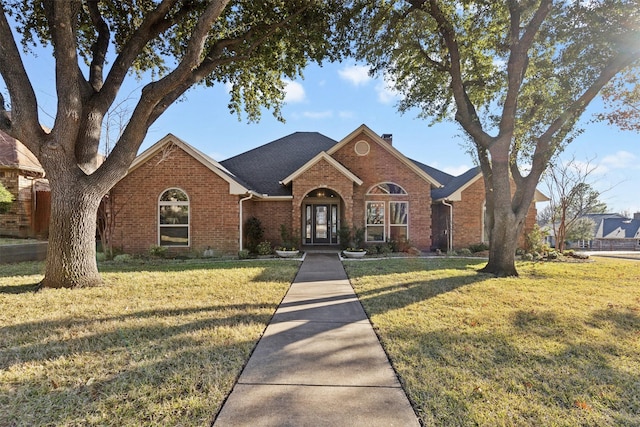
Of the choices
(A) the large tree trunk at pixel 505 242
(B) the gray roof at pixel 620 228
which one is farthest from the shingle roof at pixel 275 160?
(B) the gray roof at pixel 620 228

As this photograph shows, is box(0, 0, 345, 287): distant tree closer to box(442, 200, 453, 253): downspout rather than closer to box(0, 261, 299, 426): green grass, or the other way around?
box(0, 261, 299, 426): green grass

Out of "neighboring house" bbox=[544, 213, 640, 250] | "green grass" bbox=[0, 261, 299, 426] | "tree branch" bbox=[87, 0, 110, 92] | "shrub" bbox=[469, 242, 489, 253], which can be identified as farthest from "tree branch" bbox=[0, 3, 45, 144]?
"neighboring house" bbox=[544, 213, 640, 250]

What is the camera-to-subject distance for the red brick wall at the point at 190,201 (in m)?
12.6

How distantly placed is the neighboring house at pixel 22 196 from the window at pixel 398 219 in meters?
19.2

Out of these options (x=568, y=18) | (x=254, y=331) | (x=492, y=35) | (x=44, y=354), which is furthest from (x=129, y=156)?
(x=568, y=18)

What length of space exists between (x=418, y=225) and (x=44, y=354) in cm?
1358

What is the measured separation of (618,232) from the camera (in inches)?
1880

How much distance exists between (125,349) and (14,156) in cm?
2077

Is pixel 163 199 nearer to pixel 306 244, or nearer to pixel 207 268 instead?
pixel 207 268

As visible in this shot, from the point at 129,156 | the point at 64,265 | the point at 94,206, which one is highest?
the point at 129,156

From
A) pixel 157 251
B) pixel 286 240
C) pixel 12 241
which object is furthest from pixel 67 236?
pixel 12 241

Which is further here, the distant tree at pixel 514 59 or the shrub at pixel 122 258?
the shrub at pixel 122 258

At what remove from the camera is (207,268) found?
966cm

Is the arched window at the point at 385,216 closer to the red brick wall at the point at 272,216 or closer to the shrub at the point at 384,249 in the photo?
the shrub at the point at 384,249
